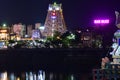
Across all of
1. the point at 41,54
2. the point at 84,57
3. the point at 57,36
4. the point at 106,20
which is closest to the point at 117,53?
the point at 106,20

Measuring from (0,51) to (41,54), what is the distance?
11.2m

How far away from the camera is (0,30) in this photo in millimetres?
181625

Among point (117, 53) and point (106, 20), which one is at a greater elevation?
point (106, 20)

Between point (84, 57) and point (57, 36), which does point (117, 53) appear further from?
point (57, 36)

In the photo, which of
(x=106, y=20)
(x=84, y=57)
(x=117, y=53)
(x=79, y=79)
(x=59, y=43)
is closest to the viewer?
(x=117, y=53)

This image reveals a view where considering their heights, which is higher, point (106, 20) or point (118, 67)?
point (106, 20)

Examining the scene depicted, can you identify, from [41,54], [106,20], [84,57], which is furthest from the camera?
[41,54]

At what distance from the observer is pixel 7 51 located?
112 metres

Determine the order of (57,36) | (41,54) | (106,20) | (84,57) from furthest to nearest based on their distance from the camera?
(57,36) → (41,54) → (84,57) → (106,20)

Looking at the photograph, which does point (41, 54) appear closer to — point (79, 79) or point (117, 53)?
point (79, 79)

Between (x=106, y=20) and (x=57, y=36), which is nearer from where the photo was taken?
(x=106, y=20)

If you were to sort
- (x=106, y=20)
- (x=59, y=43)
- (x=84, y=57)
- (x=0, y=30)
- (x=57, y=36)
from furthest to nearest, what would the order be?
(x=0, y=30) → (x=57, y=36) → (x=59, y=43) → (x=84, y=57) → (x=106, y=20)

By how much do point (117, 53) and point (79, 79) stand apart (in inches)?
820

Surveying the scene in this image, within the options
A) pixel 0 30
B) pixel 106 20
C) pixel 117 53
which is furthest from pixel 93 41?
pixel 117 53
